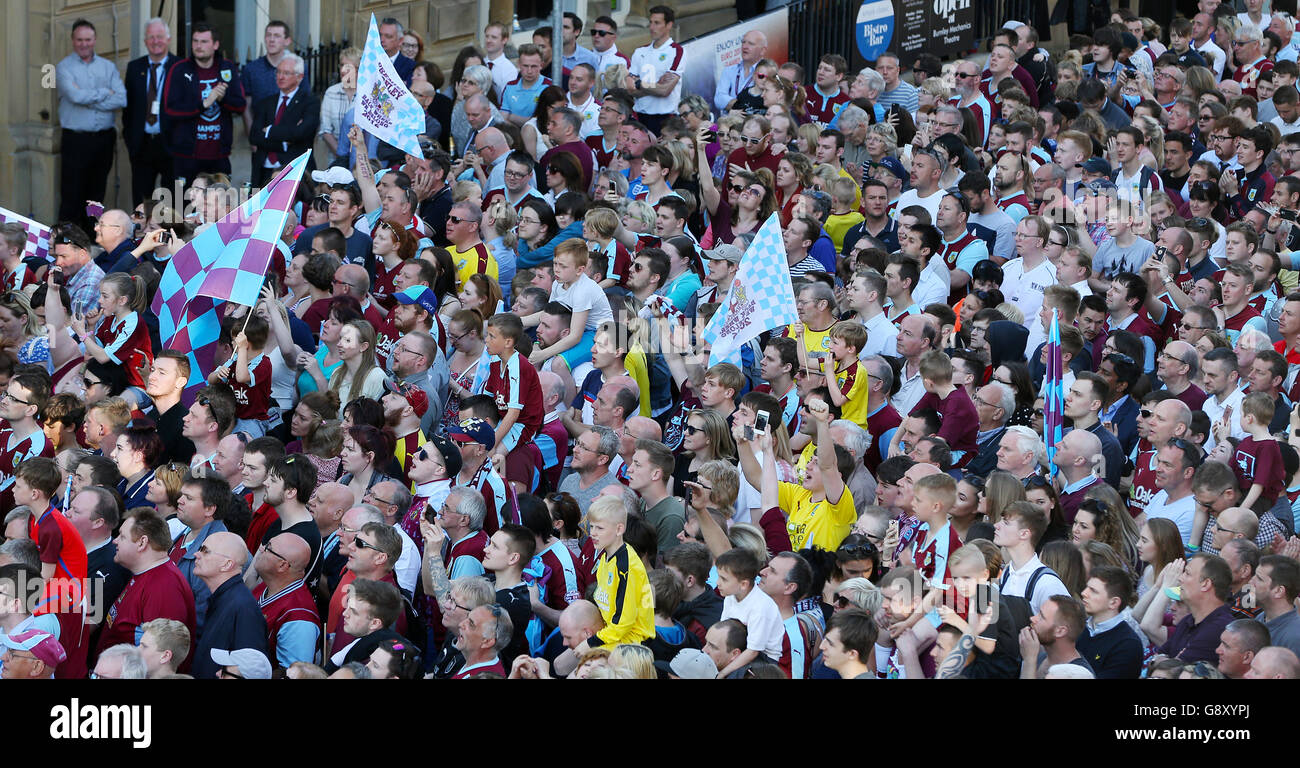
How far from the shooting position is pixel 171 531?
8570 millimetres

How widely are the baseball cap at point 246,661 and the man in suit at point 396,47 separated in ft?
30.4

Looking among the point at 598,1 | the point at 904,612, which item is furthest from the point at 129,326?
the point at 598,1

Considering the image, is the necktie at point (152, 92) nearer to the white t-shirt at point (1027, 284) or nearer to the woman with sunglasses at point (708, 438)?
the white t-shirt at point (1027, 284)

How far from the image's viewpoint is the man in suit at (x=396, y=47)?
16.1 m

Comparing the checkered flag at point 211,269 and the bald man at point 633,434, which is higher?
the checkered flag at point 211,269

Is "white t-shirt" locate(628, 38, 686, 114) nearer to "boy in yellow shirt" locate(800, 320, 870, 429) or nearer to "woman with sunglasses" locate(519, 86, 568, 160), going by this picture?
"woman with sunglasses" locate(519, 86, 568, 160)

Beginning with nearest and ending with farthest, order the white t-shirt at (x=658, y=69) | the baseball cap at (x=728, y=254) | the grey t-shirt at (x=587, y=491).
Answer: the grey t-shirt at (x=587, y=491), the baseball cap at (x=728, y=254), the white t-shirt at (x=658, y=69)

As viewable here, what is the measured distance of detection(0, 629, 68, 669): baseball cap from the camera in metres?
7.24

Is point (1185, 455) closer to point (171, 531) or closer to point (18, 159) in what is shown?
point (171, 531)

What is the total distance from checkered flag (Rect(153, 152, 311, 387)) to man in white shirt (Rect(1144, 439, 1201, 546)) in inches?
193

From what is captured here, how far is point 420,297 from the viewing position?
11.2 m

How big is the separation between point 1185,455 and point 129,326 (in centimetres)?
578

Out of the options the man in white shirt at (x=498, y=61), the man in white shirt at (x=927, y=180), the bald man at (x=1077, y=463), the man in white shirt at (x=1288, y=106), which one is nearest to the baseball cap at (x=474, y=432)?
the bald man at (x=1077, y=463)

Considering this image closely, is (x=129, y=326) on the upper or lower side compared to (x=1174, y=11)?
lower
